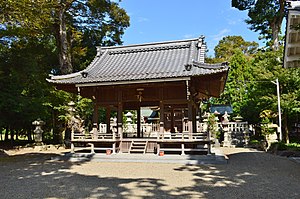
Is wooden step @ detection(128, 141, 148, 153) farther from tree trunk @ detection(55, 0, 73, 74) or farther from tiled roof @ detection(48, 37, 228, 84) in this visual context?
tree trunk @ detection(55, 0, 73, 74)

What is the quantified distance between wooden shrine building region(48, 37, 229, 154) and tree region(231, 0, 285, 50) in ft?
35.8

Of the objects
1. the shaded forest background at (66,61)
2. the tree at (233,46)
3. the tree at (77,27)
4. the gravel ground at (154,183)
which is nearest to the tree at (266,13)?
the shaded forest background at (66,61)

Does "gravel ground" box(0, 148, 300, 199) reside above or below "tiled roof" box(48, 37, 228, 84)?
below

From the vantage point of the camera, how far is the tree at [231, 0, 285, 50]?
19.9 m

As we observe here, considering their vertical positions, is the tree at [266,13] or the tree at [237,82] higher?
the tree at [266,13]

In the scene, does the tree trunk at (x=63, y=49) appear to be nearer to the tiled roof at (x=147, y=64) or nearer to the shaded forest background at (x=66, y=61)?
the shaded forest background at (x=66, y=61)

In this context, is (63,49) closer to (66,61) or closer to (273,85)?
(66,61)

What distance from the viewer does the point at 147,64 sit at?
11.7 metres

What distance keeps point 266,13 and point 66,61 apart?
1567 cm

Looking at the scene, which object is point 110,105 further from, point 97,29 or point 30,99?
point 97,29

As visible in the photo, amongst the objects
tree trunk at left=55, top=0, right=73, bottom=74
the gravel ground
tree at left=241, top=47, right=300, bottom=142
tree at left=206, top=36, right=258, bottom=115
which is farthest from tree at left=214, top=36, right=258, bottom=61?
the gravel ground

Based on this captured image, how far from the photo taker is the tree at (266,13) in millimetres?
19891

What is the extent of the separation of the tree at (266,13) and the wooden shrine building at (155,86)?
1093 centimetres

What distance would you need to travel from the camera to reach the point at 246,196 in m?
4.72
